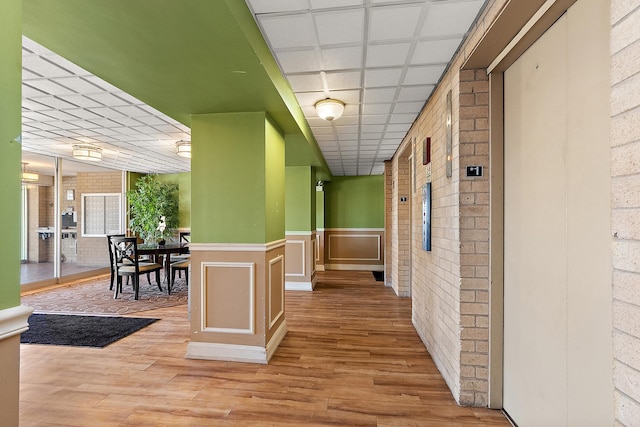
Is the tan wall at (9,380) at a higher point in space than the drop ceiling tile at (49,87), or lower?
lower

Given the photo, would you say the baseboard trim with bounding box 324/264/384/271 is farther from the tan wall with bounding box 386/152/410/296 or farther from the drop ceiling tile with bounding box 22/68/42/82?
the drop ceiling tile with bounding box 22/68/42/82

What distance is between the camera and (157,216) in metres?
7.37

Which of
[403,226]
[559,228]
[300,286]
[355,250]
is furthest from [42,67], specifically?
[355,250]

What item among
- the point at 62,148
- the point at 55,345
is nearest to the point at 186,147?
the point at 62,148

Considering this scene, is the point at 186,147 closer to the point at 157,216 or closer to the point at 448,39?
the point at 157,216

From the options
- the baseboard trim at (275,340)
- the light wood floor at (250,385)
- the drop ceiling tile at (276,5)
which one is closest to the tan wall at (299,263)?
the light wood floor at (250,385)

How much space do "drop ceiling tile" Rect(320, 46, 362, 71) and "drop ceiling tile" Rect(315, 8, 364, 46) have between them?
0.29 feet

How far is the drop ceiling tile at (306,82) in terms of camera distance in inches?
93.5

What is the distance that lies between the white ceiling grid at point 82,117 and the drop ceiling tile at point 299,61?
1779mm

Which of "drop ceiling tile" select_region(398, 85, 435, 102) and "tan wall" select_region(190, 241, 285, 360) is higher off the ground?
"drop ceiling tile" select_region(398, 85, 435, 102)

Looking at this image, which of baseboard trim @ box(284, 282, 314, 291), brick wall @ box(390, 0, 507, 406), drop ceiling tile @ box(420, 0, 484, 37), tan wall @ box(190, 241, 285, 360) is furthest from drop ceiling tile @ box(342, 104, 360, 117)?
baseboard trim @ box(284, 282, 314, 291)

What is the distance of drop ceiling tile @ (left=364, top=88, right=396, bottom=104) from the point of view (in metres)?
2.62

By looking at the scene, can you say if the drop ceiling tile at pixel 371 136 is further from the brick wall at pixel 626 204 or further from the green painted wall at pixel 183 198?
the green painted wall at pixel 183 198

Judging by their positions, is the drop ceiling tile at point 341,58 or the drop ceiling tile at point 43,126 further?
the drop ceiling tile at point 43,126
